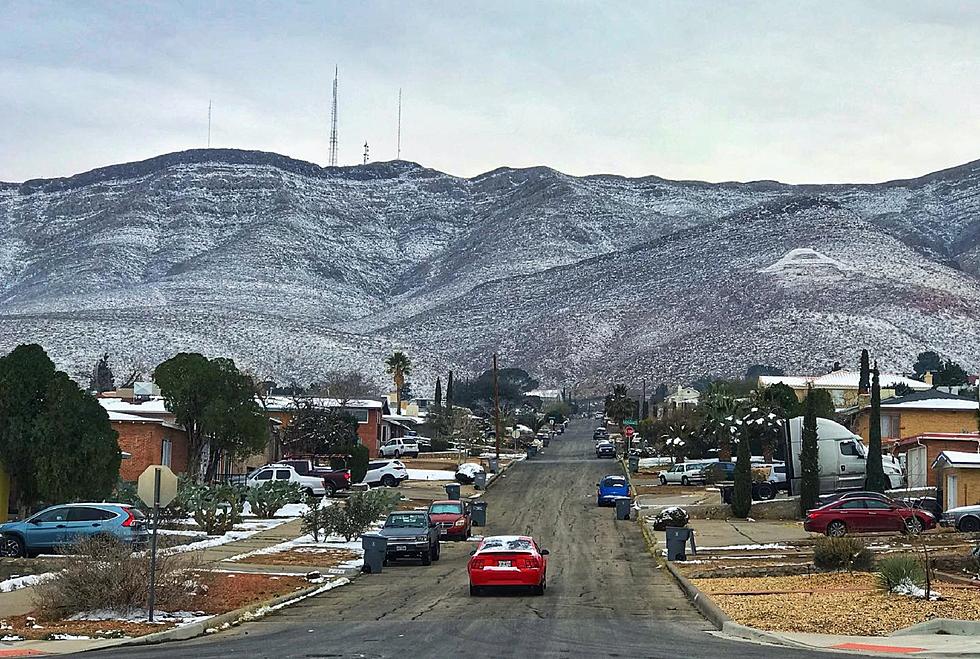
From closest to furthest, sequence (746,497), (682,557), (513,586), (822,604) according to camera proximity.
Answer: (822,604) → (513,586) → (682,557) → (746,497)

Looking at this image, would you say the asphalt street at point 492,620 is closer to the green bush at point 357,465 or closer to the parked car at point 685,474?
the green bush at point 357,465

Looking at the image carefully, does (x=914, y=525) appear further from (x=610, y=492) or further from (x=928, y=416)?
(x=928, y=416)

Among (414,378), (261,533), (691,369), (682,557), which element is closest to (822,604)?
(682,557)

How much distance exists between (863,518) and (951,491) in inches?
345

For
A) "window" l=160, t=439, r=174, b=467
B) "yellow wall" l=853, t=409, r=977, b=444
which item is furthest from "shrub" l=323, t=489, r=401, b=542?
"yellow wall" l=853, t=409, r=977, b=444

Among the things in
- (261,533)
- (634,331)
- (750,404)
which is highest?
(634,331)

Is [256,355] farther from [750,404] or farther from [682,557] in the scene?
[682,557]

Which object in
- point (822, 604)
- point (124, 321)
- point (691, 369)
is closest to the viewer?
point (822, 604)

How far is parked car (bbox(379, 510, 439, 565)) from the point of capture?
36.2 metres

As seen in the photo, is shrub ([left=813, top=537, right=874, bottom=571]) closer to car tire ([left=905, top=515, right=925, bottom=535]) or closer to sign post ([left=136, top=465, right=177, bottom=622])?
car tire ([left=905, top=515, right=925, bottom=535])

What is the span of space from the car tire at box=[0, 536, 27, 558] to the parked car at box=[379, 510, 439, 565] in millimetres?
9204

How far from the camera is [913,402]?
73.2 m

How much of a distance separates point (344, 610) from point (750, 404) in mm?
54610

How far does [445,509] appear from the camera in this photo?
4638 centimetres
